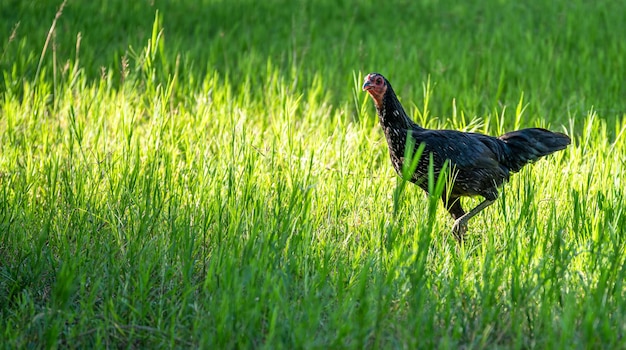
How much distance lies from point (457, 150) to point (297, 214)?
1.00 m

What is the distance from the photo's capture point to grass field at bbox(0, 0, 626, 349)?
134 inches

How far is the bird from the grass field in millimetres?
140

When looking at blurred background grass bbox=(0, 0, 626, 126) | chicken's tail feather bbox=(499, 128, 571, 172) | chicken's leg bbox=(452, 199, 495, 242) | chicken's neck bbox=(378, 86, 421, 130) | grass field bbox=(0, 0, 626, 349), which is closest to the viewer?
grass field bbox=(0, 0, 626, 349)

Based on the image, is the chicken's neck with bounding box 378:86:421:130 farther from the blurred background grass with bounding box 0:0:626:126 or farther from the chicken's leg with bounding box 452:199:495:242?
the blurred background grass with bounding box 0:0:626:126

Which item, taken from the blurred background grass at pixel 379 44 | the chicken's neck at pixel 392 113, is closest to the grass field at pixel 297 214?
the blurred background grass at pixel 379 44

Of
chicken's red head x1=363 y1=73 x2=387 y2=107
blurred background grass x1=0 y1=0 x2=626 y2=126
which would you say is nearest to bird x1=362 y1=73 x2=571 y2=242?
chicken's red head x1=363 y1=73 x2=387 y2=107

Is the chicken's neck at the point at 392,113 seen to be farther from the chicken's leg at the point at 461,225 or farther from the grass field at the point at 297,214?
the chicken's leg at the point at 461,225

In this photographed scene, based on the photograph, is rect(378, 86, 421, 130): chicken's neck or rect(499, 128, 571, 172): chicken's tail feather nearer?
rect(378, 86, 421, 130): chicken's neck

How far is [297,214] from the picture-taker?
4.25m

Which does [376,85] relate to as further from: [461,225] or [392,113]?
[461,225]

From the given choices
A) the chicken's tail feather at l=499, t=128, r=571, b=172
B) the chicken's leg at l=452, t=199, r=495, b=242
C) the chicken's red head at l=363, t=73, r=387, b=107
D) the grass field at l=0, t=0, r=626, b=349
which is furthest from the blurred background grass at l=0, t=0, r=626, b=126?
the chicken's leg at l=452, t=199, r=495, b=242

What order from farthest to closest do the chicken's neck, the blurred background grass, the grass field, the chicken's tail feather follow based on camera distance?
the blurred background grass → the chicken's tail feather → the chicken's neck → the grass field

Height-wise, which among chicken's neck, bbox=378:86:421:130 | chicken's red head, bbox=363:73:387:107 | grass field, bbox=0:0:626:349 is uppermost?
chicken's red head, bbox=363:73:387:107

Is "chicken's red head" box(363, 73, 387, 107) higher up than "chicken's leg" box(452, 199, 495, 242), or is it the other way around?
"chicken's red head" box(363, 73, 387, 107)
